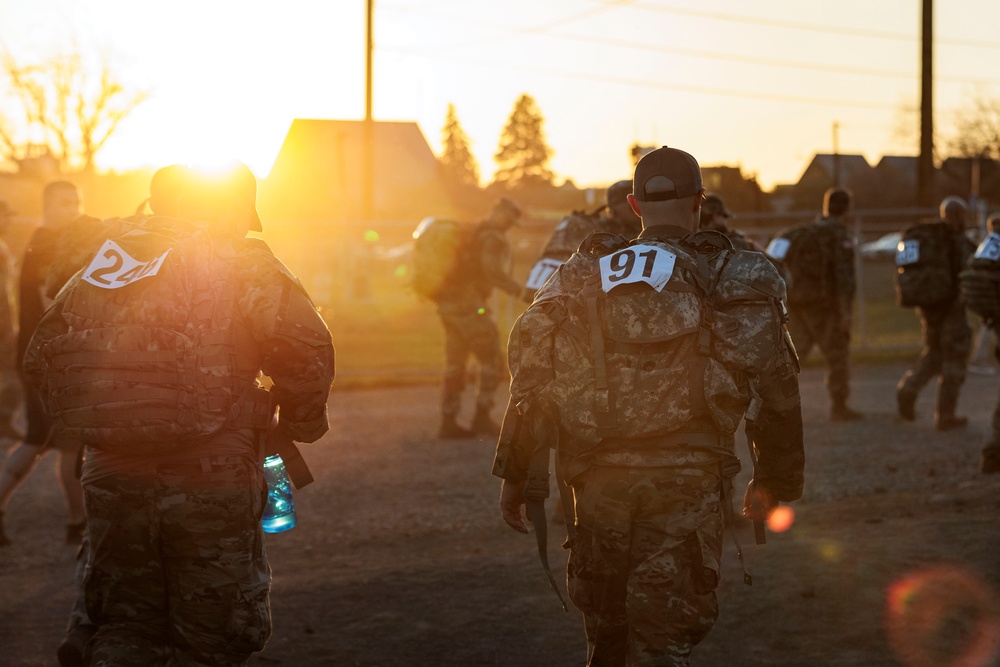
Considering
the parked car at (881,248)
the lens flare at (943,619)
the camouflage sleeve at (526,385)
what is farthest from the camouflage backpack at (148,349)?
the parked car at (881,248)

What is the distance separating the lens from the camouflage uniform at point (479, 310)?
9953 millimetres

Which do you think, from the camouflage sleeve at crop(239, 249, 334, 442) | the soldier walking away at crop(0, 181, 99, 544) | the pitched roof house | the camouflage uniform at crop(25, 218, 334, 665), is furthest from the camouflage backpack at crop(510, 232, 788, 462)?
the pitched roof house

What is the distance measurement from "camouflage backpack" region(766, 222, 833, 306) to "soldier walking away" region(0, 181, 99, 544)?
21.0 ft

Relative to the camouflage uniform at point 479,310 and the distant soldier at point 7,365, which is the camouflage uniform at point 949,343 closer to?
the camouflage uniform at point 479,310

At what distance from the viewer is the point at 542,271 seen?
6762 mm

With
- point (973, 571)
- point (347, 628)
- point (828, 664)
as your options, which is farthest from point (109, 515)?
point (973, 571)

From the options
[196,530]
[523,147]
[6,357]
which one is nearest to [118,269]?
[196,530]

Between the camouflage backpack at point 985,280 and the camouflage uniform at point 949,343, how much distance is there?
1531 mm

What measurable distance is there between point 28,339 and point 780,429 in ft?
15.2

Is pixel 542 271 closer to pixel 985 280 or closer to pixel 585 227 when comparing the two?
pixel 585 227

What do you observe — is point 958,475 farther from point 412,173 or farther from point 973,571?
point 412,173

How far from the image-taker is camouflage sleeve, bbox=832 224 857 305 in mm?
10219

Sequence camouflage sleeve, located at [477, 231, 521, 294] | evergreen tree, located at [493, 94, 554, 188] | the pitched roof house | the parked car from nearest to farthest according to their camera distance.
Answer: camouflage sleeve, located at [477, 231, 521, 294], the pitched roof house, the parked car, evergreen tree, located at [493, 94, 554, 188]

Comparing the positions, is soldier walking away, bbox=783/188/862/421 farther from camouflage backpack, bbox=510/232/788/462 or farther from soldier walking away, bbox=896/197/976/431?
camouflage backpack, bbox=510/232/788/462
